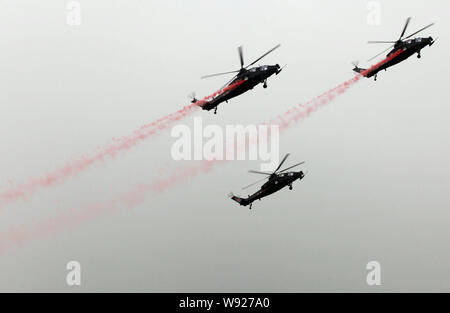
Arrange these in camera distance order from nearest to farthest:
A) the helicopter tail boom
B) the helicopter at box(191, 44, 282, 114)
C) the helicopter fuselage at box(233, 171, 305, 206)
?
the helicopter at box(191, 44, 282, 114) → the helicopter fuselage at box(233, 171, 305, 206) → the helicopter tail boom

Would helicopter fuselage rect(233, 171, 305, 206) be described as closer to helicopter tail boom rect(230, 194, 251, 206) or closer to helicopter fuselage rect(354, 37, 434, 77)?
helicopter tail boom rect(230, 194, 251, 206)

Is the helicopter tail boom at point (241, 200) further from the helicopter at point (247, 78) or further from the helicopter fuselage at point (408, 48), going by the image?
the helicopter fuselage at point (408, 48)

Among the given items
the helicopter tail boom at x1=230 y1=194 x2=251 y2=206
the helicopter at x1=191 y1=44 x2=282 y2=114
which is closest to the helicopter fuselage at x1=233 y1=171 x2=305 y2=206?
the helicopter tail boom at x1=230 y1=194 x2=251 y2=206

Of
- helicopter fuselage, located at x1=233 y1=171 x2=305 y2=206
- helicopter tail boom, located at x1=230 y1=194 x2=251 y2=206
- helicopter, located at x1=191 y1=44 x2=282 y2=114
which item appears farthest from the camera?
helicopter tail boom, located at x1=230 y1=194 x2=251 y2=206

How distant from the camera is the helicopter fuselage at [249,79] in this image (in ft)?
114

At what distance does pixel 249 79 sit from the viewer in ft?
113

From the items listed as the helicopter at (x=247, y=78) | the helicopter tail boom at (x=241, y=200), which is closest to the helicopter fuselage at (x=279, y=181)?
the helicopter tail boom at (x=241, y=200)

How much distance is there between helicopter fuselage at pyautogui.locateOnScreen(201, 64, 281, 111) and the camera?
114ft
